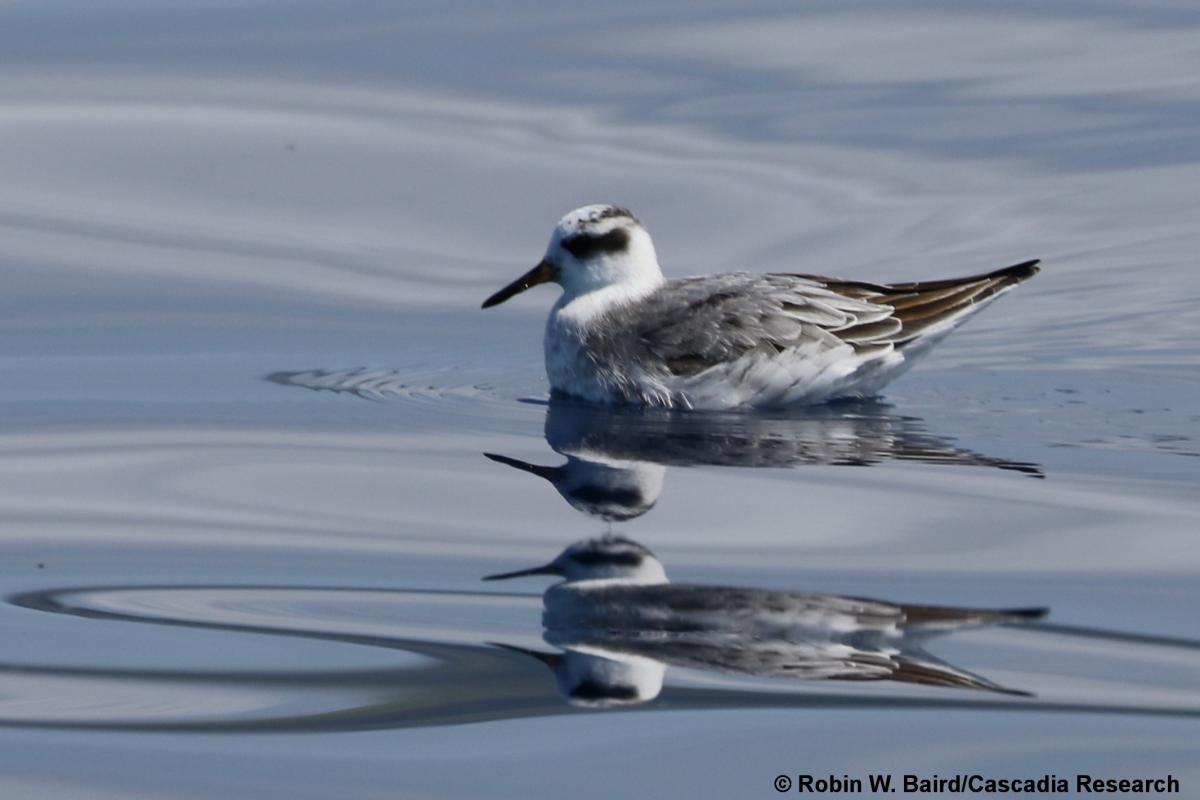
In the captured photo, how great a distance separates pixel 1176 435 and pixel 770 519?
92.9 inches

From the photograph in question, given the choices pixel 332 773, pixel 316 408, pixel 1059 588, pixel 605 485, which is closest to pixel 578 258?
pixel 316 408

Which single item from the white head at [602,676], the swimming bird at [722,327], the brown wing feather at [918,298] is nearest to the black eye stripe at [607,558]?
the white head at [602,676]

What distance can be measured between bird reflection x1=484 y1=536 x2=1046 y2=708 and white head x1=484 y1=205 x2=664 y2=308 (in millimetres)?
3897

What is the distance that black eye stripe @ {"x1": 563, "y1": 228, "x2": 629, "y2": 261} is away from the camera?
10641 mm

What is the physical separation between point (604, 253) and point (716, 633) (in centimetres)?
475

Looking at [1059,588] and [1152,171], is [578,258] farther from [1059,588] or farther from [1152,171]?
[1152,171]

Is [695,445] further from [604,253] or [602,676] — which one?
[602,676]

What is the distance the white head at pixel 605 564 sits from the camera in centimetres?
677

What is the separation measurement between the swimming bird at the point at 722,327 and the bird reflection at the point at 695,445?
0.14 metres

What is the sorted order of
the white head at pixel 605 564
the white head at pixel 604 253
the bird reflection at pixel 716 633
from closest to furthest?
1. the bird reflection at pixel 716 633
2. the white head at pixel 605 564
3. the white head at pixel 604 253

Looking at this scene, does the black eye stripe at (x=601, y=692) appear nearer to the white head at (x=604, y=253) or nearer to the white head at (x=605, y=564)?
the white head at (x=605, y=564)
